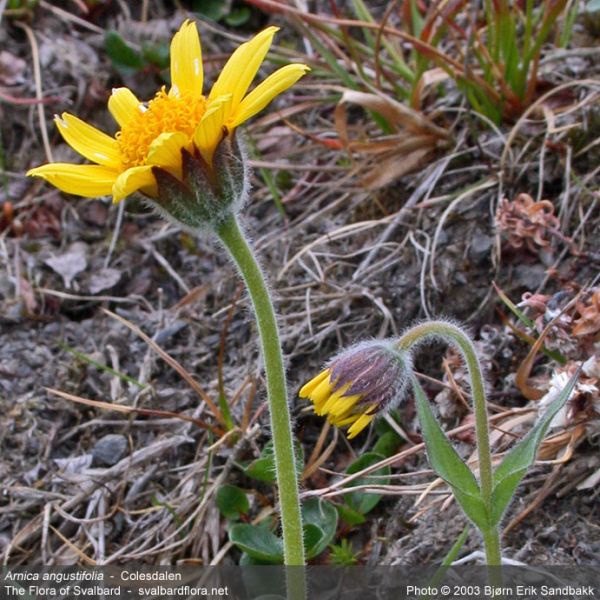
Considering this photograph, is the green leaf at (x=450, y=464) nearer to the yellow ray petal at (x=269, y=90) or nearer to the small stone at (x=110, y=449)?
the yellow ray petal at (x=269, y=90)

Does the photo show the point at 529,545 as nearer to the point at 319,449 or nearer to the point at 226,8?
the point at 319,449

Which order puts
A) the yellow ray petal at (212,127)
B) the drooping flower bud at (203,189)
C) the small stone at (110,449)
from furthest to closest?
1. the small stone at (110,449)
2. the drooping flower bud at (203,189)
3. the yellow ray petal at (212,127)

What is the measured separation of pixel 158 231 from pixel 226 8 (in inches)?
45.9

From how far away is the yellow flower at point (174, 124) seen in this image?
70.7 inches

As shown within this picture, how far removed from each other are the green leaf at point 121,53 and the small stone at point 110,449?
1.72 metres

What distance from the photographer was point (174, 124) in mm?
1924

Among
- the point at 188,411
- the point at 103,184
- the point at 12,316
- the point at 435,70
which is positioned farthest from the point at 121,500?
the point at 435,70

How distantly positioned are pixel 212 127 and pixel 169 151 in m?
0.10

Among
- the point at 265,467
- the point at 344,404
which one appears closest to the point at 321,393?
the point at 344,404

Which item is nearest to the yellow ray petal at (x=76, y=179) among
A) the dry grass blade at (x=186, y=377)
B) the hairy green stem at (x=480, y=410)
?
the hairy green stem at (x=480, y=410)

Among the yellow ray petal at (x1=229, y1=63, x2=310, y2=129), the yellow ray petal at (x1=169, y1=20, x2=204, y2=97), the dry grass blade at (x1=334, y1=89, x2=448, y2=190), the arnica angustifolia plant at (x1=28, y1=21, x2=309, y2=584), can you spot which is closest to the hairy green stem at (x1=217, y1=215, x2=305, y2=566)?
the arnica angustifolia plant at (x1=28, y1=21, x2=309, y2=584)

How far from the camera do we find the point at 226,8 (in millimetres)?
3939

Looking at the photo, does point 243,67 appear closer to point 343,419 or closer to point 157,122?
point 157,122

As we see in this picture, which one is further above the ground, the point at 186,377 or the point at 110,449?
the point at 186,377
